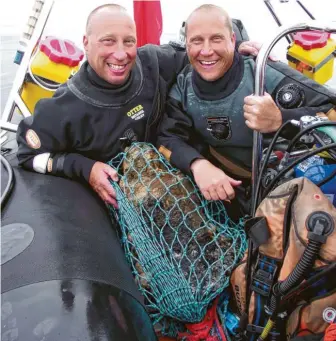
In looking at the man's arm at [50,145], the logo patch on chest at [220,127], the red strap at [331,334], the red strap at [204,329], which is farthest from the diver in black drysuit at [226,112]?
the red strap at [331,334]

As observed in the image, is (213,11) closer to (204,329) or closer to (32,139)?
(32,139)

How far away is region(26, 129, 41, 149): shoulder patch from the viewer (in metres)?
1.58

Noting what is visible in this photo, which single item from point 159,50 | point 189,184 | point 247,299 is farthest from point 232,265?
point 159,50

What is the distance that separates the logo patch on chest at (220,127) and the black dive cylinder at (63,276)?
0.53m

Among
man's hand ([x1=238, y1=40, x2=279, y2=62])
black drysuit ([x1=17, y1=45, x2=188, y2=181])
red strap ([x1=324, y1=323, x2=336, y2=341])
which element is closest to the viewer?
red strap ([x1=324, y1=323, x2=336, y2=341])

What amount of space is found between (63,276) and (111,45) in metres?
0.91

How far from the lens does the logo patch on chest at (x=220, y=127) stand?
5.15 feet

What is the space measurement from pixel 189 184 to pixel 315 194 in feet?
→ 1.60

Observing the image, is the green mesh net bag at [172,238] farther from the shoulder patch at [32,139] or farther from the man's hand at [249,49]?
the man's hand at [249,49]

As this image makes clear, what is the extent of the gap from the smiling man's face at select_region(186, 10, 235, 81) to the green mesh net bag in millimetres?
366

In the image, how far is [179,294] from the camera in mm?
1201

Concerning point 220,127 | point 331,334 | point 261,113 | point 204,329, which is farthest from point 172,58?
point 331,334

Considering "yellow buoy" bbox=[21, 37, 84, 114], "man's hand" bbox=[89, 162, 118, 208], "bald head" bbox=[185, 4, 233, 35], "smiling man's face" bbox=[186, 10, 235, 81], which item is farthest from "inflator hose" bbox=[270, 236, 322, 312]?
"yellow buoy" bbox=[21, 37, 84, 114]

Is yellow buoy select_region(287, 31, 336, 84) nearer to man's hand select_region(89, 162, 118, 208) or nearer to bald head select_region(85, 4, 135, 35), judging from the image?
bald head select_region(85, 4, 135, 35)
